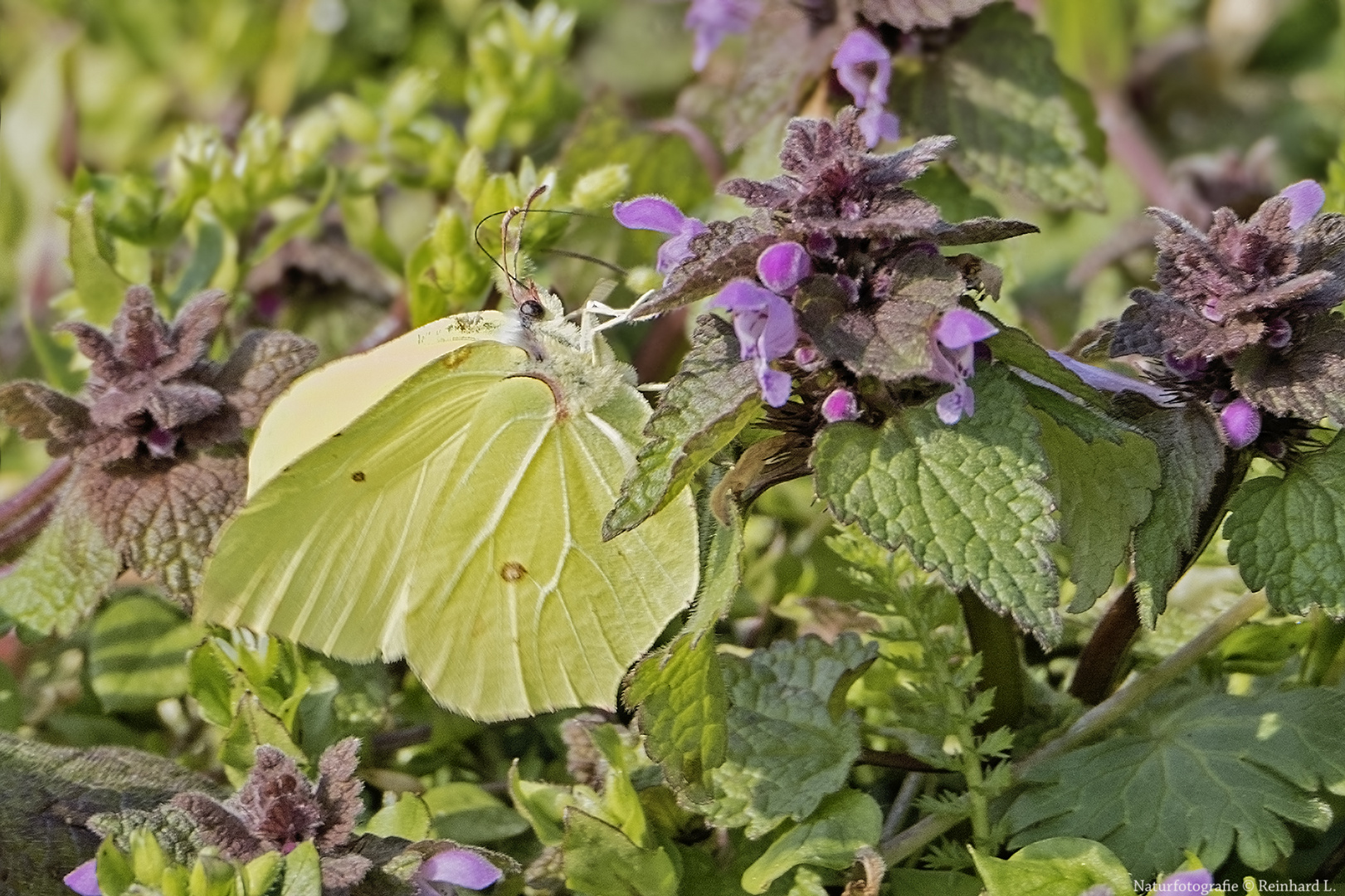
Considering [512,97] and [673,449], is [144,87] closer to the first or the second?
[512,97]

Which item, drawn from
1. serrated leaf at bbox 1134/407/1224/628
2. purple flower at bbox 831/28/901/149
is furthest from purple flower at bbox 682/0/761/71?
serrated leaf at bbox 1134/407/1224/628

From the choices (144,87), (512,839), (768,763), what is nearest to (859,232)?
(768,763)

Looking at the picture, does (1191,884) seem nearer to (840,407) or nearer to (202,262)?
(840,407)

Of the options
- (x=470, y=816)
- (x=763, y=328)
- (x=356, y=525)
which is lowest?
(x=470, y=816)

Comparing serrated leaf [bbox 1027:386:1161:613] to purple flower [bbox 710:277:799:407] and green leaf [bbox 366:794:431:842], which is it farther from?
green leaf [bbox 366:794:431:842]

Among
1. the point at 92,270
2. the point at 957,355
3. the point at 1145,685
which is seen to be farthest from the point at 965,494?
the point at 92,270
